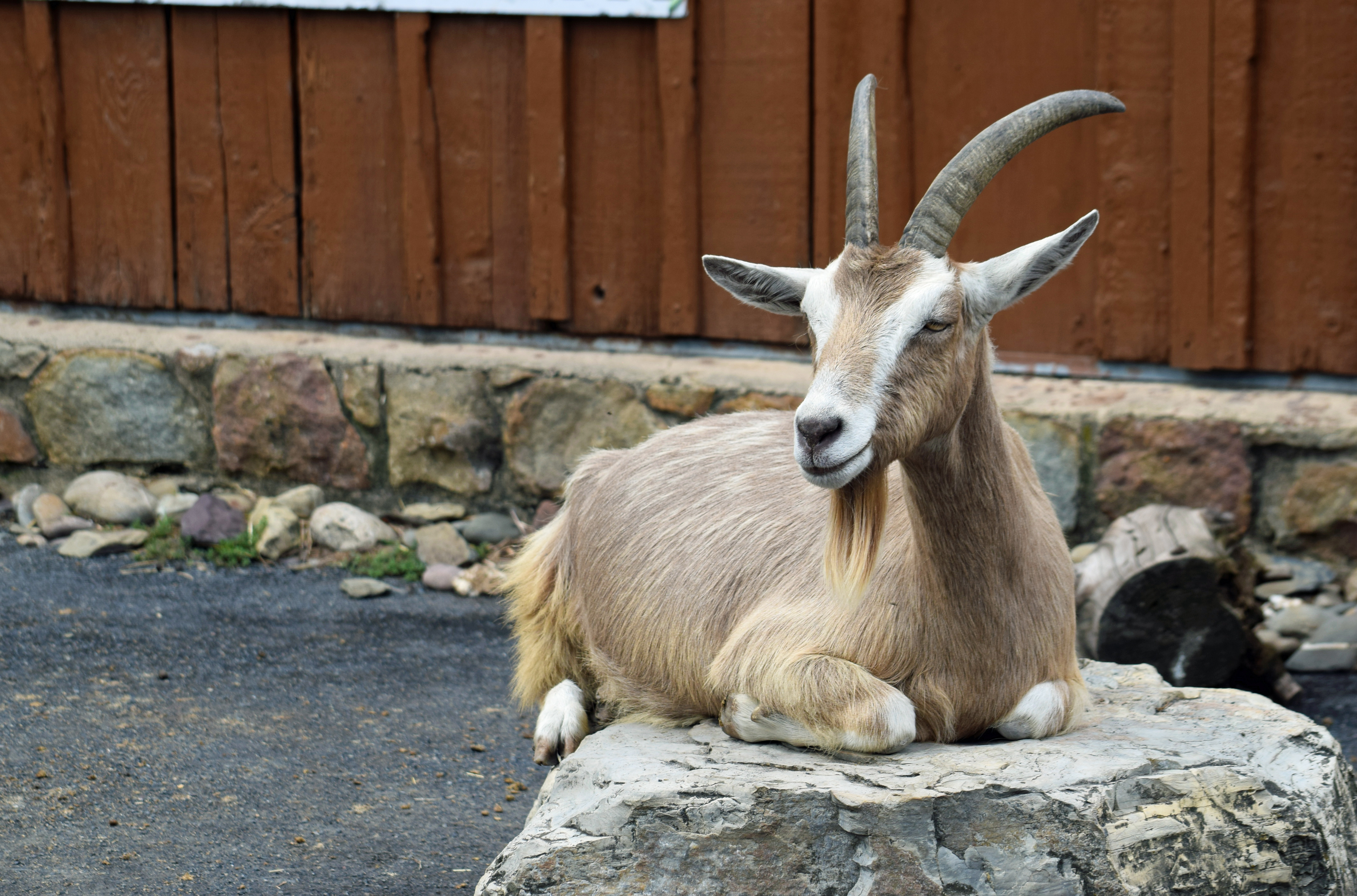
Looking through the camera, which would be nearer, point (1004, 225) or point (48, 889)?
point (48, 889)

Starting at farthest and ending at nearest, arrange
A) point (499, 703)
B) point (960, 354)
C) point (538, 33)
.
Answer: point (538, 33) < point (499, 703) < point (960, 354)

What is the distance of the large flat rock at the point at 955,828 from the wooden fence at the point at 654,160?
9.72 ft

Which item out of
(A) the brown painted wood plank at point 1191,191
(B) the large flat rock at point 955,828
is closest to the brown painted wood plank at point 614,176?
(A) the brown painted wood plank at point 1191,191

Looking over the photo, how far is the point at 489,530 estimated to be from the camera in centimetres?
654

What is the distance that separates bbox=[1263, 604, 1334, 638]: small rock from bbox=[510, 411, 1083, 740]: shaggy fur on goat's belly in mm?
2258

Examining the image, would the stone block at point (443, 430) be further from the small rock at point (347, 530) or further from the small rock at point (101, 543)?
the small rock at point (101, 543)

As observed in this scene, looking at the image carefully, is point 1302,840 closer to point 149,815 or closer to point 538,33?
point 149,815

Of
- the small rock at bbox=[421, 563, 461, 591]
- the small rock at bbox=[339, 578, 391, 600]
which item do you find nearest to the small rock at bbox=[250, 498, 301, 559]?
the small rock at bbox=[339, 578, 391, 600]

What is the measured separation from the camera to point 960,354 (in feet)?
9.58

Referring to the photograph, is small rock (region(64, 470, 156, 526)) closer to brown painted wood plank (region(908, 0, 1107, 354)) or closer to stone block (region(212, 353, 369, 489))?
stone block (region(212, 353, 369, 489))

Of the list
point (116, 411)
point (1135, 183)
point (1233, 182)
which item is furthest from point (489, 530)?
point (1233, 182)

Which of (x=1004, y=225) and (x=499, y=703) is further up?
(x=1004, y=225)

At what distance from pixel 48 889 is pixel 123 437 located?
3703mm

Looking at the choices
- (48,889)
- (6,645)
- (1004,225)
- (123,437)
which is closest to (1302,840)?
(48,889)
